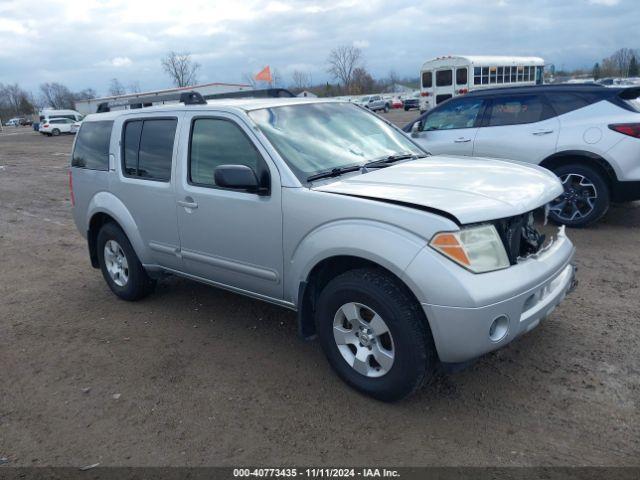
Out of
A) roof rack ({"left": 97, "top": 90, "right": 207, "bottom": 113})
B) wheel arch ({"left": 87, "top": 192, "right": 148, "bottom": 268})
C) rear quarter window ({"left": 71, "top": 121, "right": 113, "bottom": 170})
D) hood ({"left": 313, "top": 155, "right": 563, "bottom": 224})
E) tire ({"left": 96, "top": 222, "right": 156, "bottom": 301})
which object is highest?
roof rack ({"left": 97, "top": 90, "right": 207, "bottom": 113})

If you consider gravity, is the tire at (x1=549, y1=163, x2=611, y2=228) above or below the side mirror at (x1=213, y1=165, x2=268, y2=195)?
below

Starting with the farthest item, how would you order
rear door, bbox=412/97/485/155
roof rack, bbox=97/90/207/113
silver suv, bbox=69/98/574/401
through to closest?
rear door, bbox=412/97/485/155, roof rack, bbox=97/90/207/113, silver suv, bbox=69/98/574/401

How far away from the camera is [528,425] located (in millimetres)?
3109

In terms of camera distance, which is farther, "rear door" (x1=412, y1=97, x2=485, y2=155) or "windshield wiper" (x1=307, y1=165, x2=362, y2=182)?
"rear door" (x1=412, y1=97, x2=485, y2=155)

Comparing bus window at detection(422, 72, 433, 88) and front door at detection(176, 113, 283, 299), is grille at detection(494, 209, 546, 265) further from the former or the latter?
bus window at detection(422, 72, 433, 88)

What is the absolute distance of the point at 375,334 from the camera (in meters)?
3.29

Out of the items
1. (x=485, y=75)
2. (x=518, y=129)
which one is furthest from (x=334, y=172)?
(x=485, y=75)

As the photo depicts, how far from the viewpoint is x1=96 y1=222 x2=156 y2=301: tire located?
519 cm

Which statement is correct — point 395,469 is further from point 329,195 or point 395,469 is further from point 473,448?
point 329,195

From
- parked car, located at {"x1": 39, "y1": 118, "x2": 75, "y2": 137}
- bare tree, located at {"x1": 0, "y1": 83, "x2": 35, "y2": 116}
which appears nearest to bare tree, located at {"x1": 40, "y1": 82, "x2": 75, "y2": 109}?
bare tree, located at {"x1": 0, "y1": 83, "x2": 35, "y2": 116}

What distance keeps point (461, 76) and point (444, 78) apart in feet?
3.10

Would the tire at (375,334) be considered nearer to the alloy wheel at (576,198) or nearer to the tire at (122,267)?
the tire at (122,267)

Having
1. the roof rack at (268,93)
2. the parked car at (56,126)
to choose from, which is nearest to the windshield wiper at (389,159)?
the roof rack at (268,93)

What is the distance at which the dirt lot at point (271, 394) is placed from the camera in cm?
302
